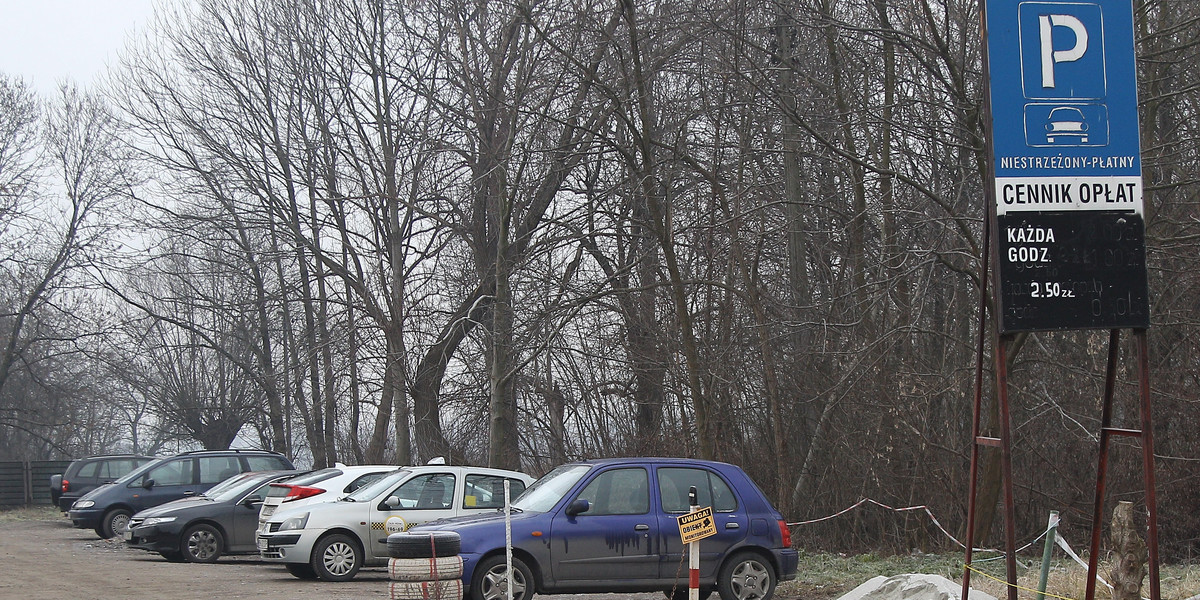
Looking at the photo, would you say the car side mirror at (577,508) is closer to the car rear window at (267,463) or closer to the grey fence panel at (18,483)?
the car rear window at (267,463)

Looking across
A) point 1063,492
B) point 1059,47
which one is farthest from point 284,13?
point 1059,47

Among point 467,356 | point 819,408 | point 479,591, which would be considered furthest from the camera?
point 467,356

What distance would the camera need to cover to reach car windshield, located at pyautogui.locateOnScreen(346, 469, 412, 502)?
50.5 feet

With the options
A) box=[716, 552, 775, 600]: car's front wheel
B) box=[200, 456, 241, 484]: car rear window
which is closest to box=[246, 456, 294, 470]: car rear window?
box=[200, 456, 241, 484]: car rear window

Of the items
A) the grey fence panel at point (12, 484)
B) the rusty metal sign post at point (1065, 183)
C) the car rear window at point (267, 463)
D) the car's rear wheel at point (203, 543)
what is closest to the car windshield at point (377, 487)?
the car's rear wheel at point (203, 543)

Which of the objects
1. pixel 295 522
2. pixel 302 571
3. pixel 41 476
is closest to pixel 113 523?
pixel 302 571

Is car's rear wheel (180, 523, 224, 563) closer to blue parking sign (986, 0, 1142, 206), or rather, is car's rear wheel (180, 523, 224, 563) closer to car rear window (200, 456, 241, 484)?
car rear window (200, 456, 241, 484)

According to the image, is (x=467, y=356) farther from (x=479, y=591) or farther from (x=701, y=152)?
(x=479, y=591)

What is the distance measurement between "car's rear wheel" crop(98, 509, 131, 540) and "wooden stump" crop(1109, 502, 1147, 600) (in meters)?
20.1

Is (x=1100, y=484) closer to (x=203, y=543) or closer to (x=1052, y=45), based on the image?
(x=1052, y=45)

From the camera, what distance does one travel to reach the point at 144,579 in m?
15.4

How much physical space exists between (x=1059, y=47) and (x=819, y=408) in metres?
12.2

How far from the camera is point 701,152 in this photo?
20.2 m

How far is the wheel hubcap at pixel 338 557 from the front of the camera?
1503cm
